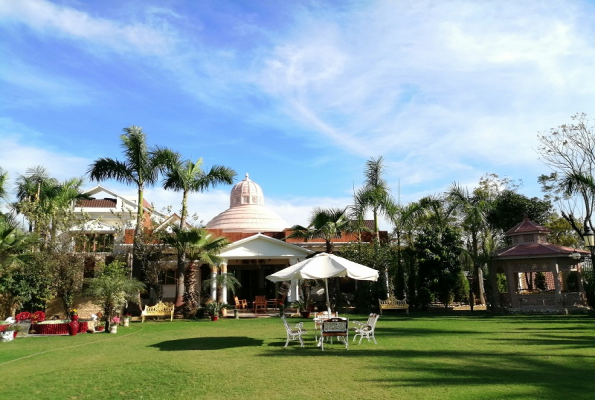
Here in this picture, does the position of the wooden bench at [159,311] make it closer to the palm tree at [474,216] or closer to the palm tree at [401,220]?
the palm tree at [401,220]

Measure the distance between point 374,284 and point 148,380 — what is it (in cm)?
1723

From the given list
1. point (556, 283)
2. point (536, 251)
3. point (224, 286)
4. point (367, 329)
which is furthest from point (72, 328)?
point (556, 283)

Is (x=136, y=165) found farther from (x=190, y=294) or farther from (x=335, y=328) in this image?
(x=335, y=328)

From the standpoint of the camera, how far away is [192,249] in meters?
22.1

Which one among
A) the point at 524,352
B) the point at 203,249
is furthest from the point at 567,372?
the point at 203,249

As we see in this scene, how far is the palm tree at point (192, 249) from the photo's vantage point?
2181 cm

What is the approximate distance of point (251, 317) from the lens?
22234 mm

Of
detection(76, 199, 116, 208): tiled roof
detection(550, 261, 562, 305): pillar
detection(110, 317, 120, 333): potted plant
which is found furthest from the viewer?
detection(76, 199, 116, 208): tiled roof

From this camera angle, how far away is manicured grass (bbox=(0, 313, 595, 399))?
280 inches

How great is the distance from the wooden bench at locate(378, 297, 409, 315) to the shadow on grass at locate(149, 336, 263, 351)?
10.6 metres

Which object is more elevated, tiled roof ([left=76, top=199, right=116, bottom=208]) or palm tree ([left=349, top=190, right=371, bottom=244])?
tiled roof ([left=76, top=199, right=116, bottom=208])

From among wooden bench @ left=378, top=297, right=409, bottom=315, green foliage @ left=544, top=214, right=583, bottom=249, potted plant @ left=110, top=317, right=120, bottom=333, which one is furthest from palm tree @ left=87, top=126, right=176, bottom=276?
green foliage @ left=544, top=214, right=583, bottom=249

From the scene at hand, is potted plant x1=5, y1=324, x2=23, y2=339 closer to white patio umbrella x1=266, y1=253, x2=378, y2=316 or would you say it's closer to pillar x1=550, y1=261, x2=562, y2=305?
white patio umbrella x1=266, y1=253, x2=378, y2=316

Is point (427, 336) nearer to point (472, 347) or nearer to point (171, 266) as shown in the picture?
point (472, 347)
